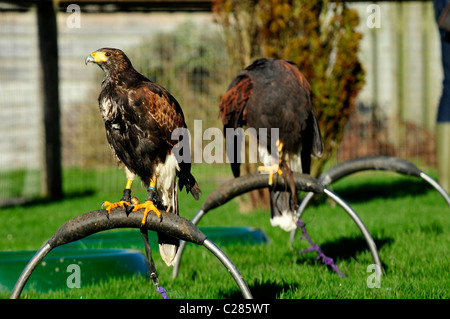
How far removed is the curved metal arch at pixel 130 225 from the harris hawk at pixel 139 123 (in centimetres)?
4

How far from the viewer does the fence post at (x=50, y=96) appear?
8883mm

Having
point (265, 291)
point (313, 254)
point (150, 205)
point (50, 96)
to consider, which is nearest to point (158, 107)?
point (150, 205)

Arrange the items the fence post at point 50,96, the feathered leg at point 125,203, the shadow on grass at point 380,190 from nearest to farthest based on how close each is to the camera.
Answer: the feathered leg at point 125,203 → the shadow on grass at point 380,190 → the fence post at point 50,96

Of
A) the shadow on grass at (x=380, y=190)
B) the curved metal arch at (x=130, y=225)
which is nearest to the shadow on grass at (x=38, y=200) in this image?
the shadow on grass at (x=380, y=190)

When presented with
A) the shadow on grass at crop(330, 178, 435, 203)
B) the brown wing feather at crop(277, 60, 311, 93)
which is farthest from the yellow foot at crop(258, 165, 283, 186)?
the shadow on grass at crop(330, 178, 435, 203)

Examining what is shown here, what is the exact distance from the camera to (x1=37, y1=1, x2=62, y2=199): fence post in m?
8.88

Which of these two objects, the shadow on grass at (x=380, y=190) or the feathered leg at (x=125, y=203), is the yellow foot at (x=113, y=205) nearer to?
the feathered leg at (x=125, y=203)

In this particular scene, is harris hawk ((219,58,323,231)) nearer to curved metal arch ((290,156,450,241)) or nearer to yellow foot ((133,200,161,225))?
curved metal arch ((290,156,450,241))

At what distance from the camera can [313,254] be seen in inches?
192

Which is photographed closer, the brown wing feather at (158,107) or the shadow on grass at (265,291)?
the brown wing feather at (158,107)

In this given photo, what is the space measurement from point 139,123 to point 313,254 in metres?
2.54

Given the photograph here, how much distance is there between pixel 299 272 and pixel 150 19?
756cm
